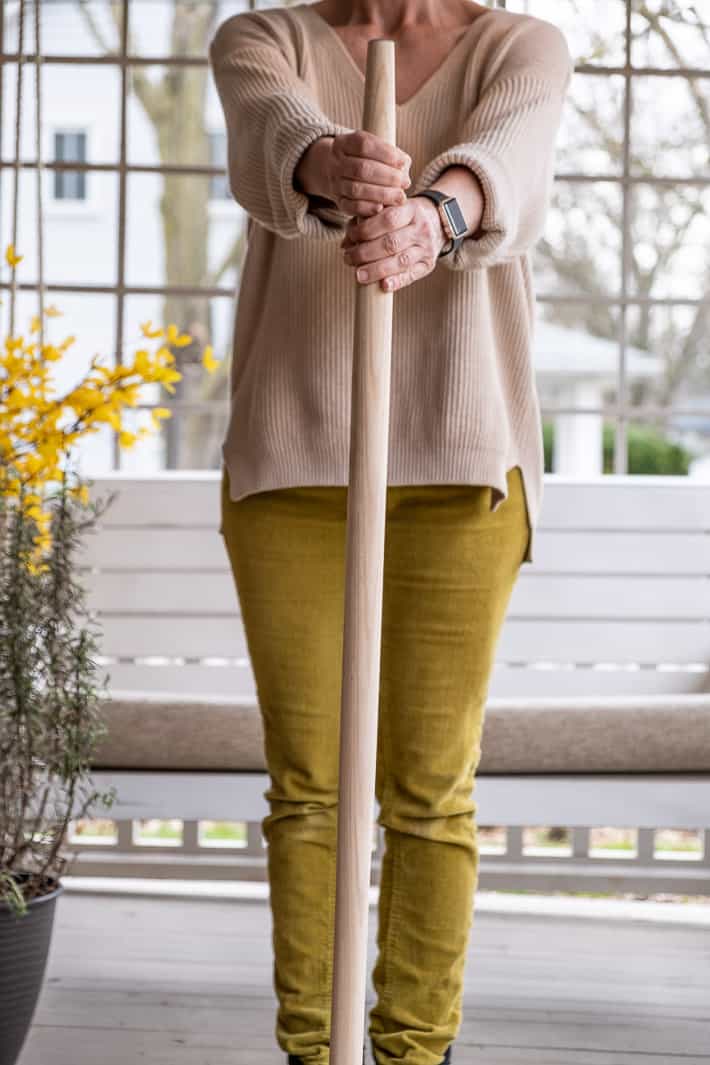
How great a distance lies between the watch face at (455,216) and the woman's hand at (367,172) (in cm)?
7

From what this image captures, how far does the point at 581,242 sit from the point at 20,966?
6461mm

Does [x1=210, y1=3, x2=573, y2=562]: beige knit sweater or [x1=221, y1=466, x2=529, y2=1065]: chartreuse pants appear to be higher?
[x1=210, y1=3, x2=573, y2=562]: beige knit sweater

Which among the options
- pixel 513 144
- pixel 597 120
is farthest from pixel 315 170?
pixel 597 120

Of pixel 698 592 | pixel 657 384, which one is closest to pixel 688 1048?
pixel 698 592

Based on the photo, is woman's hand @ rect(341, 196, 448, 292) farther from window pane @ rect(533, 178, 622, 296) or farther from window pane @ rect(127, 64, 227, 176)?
window pane @ rect(533, 178, 622, 296)

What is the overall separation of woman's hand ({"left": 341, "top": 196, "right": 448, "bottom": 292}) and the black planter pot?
43.5 inches

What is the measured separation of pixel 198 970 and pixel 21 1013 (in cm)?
63

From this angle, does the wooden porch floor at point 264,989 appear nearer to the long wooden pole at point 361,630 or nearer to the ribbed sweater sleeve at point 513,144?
the long wooden pole at point 361,630

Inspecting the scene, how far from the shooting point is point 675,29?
4.21 meters

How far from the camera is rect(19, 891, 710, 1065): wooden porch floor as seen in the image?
2.10 m

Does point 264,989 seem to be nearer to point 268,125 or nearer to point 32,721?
point 32,721

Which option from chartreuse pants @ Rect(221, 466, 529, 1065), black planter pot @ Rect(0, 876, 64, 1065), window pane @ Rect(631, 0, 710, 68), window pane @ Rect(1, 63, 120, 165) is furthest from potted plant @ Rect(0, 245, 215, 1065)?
window pane @ Rect(1, 63, 120, 165)

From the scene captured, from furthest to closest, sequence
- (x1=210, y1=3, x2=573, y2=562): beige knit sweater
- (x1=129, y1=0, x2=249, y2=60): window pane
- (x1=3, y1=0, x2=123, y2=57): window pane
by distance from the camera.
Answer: (x1=3, y1=0, x2=123, y2=57): window pane → (x1=129, y1=0, x2=249, y2=60): window pane → (x1=210, y1=3, x2=573, y2=562): beige knit sweater

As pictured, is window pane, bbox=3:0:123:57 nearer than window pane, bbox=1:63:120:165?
Yes
